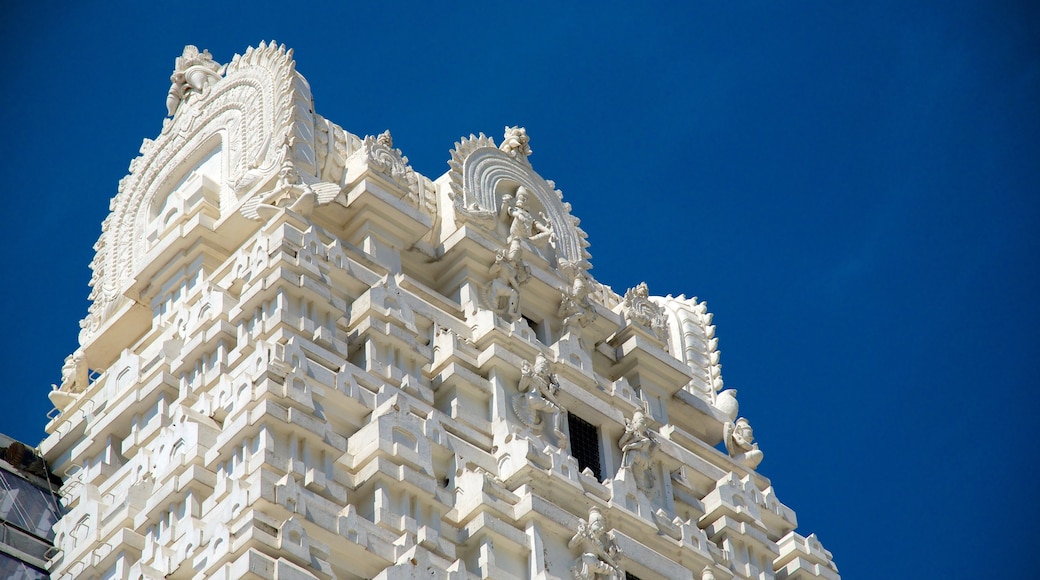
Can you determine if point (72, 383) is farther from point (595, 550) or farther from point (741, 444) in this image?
point (741, 444)

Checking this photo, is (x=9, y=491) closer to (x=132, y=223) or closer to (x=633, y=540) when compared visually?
(x=132, y=223)

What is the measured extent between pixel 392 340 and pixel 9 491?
8443 millimetres

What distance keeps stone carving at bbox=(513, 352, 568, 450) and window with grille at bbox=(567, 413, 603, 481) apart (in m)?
0.62

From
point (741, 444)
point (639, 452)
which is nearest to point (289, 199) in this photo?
point (639, 452)

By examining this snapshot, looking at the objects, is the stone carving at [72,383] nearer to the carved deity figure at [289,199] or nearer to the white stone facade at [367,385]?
the white stone facade at [367,385]

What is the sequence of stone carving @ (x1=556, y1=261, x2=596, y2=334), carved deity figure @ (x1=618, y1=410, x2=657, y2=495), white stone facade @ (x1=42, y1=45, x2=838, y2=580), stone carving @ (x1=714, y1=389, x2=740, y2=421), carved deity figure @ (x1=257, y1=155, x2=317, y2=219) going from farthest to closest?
stone carving @ (x1=714, y1=389, x2=740, y2=421)
stone carving @ (x1=556, y1=261, x2=596, y2=334)
carved deity figure @ (x1=618, y1=410, x2=657, y2=495)
carved deity figure @ (x1=257, y1=155, x2=317, y2=219)
white stone facade @ (x1=42, y1=45, x2=838, y2=580)

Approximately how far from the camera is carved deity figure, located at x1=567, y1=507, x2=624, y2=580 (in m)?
41.1

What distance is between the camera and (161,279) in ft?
149

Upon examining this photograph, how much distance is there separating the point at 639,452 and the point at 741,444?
440 cm

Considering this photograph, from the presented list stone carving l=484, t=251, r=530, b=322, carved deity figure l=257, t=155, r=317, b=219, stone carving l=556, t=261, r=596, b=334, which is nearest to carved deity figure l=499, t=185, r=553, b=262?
stone carving l=484, t=251, r=530, b=322

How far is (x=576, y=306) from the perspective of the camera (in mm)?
47188

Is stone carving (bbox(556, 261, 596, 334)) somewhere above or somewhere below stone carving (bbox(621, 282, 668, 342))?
below

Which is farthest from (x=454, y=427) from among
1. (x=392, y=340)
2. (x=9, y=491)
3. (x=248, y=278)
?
(x=9, y=491)

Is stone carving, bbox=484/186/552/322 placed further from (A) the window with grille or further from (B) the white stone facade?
(A) the window with grille
